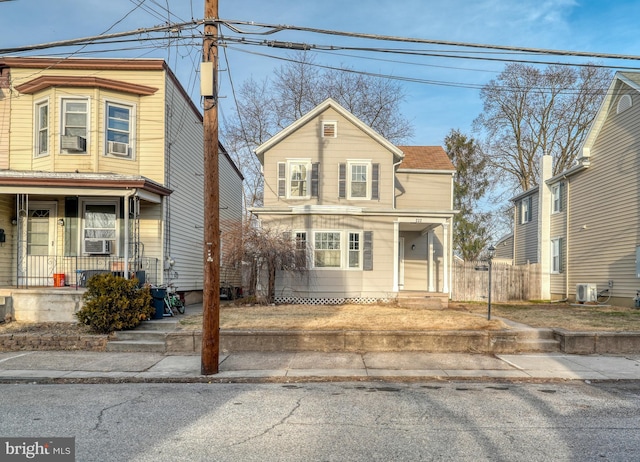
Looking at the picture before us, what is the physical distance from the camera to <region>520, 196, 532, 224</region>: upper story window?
25767 mm

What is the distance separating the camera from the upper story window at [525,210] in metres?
25.8

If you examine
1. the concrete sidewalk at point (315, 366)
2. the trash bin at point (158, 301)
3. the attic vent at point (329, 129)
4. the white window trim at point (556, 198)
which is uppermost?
the attic vent at point (329, 129)

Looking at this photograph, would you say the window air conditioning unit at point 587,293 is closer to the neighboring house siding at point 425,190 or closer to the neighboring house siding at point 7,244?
the neighboring house siding at point 425,190

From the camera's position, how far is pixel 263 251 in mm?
15672

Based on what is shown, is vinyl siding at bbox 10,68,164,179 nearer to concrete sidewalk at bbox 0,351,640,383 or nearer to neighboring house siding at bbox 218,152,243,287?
neighboring house siding at bbox 218,152,243,287

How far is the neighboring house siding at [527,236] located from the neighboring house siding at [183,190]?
662 inches

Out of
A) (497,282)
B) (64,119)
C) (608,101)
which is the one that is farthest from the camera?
(497,282)

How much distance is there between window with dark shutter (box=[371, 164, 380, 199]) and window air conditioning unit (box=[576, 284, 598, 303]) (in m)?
8.98

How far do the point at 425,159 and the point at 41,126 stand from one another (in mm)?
15013

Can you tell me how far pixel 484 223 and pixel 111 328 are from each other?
3168 cm

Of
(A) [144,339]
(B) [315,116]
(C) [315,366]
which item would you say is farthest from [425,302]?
(A) [144,339]

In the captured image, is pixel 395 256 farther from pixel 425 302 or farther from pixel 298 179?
pixel 298 179

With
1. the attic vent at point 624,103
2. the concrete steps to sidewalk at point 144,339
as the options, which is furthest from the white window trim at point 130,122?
the attic vent at point 624,103

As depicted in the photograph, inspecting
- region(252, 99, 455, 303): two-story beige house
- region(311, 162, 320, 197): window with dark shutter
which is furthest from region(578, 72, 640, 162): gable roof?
region(311, 162, 320, 197): window with dark shutter
